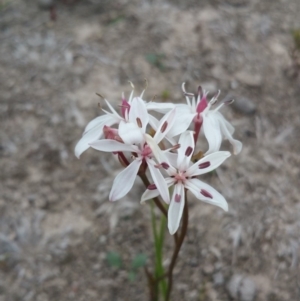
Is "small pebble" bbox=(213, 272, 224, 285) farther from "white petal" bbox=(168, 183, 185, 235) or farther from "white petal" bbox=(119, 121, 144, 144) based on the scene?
"white petal" bbox=(119, 121, 144, 144)

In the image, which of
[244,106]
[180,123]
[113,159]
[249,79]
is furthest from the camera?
[249,79]

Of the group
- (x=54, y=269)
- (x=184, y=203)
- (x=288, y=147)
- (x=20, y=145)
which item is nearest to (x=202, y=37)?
(x=288, y=147)

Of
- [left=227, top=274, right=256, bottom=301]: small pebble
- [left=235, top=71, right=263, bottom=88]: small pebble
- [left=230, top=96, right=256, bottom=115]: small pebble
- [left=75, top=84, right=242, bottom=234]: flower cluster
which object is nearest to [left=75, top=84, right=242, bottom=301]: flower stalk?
[left=75, top=84, right=242, bottom=234]: flower cluster

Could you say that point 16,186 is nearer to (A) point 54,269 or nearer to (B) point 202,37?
(A) point 54,269

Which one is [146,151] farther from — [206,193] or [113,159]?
[113,159]

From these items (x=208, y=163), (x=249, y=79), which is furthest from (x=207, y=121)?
(x=249, y=79)

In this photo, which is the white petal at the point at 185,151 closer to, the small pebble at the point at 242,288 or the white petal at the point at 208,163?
the white petal at the point at 208,163
